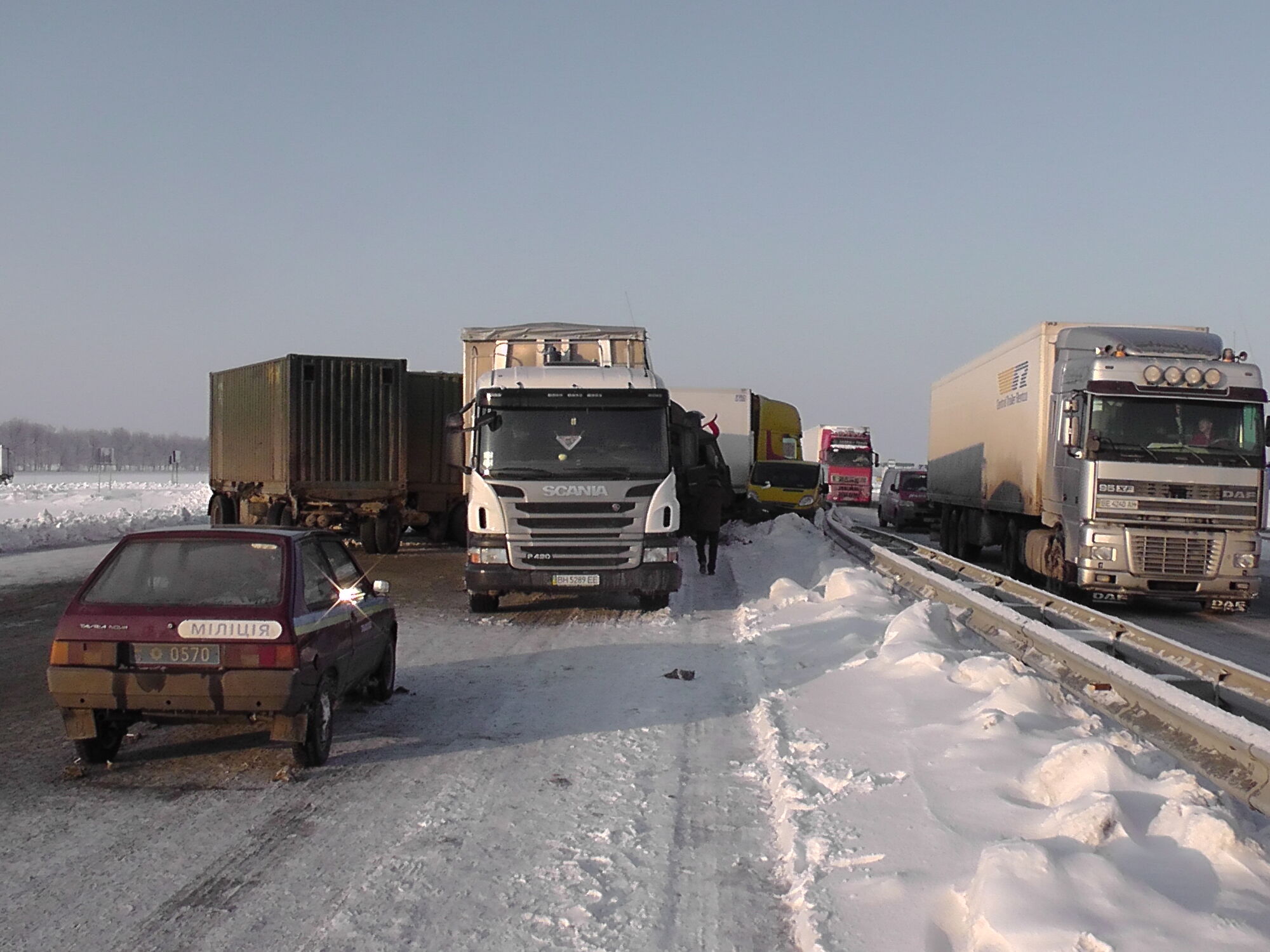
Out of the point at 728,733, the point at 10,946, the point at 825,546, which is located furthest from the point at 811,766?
the point at 825,546

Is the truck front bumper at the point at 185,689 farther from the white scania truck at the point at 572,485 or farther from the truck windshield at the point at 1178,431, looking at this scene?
the truck windshield at the point at 1178,431

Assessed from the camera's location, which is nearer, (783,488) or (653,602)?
(653,602)

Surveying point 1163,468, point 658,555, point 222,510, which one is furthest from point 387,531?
point 1163,468

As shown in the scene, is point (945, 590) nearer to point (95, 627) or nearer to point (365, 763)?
point (365, 763)

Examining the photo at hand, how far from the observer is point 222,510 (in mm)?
24016

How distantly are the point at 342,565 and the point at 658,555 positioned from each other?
5.30m

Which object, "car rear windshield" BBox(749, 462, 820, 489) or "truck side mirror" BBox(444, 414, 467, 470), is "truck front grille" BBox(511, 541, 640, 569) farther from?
"car rear windshield" BBox(749, 462, 820, 489)

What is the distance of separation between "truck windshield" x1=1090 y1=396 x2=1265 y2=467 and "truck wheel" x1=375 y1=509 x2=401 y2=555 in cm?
1284

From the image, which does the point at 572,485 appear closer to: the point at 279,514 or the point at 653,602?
the point at 653,602

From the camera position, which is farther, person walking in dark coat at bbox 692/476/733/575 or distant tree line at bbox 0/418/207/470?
distant tree line at bbox 0/418/207/470

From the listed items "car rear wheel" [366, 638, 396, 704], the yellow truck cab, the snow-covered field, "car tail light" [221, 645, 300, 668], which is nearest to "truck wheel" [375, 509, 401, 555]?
the snow-covered field

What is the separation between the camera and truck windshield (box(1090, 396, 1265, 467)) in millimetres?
13641

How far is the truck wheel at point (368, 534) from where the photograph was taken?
20625 millimetres

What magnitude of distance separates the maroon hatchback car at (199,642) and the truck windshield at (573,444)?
5638mm
